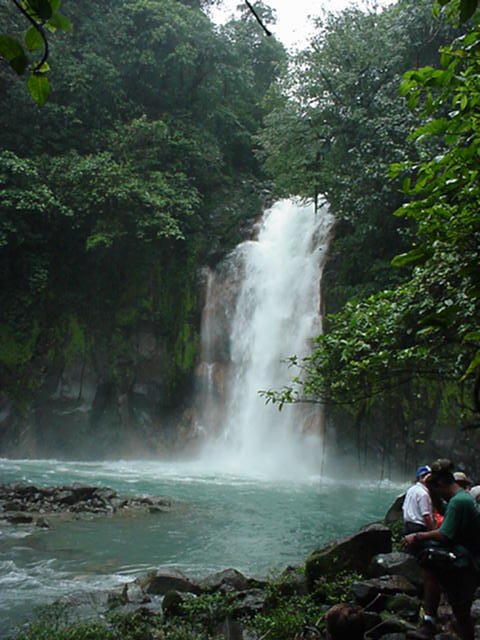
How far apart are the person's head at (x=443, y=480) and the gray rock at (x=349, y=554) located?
1.99 metres

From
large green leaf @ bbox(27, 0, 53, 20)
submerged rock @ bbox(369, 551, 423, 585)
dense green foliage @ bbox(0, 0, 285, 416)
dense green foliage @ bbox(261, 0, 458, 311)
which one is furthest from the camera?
dense green foliage @ bbox(0, 0, 285, 416)

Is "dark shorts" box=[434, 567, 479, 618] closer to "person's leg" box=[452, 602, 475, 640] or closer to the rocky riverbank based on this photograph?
"person's leg" box=[452, 602, 475, 640]

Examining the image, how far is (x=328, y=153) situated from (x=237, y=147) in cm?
910

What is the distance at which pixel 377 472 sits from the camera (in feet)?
47.3

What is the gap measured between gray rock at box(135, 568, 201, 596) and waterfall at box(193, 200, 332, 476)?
9678 mm

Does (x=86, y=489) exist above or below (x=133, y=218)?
below

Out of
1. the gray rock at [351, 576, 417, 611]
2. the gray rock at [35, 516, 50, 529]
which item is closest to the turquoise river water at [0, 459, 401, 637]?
the gray rock at [35, 516, 50, 529]

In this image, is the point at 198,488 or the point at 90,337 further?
the point at 90,337

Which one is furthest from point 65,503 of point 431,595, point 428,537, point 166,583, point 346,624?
point 346,624

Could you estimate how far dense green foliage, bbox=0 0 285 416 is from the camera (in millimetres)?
17562

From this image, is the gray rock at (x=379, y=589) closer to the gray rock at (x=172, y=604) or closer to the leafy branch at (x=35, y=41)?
the gray rock at (x=172, y=604)

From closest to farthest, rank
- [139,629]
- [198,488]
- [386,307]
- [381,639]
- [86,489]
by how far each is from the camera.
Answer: [381,639] < [139,629] < [386,307] < [86,489] < [198,488]

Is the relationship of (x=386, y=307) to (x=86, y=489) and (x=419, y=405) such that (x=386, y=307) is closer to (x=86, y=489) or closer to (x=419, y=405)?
(x=86, y=489)

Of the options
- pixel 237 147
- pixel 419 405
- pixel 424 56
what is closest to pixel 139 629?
pixel 419 405
